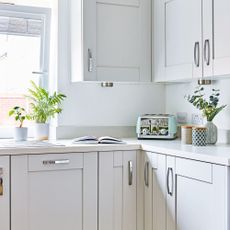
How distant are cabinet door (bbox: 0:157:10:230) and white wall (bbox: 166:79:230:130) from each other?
4.68 ft

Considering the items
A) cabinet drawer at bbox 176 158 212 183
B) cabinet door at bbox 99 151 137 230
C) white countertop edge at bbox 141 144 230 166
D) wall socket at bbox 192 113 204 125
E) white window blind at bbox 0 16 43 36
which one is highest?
white window blind at bbox 0 16 43 36

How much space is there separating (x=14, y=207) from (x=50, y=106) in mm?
887

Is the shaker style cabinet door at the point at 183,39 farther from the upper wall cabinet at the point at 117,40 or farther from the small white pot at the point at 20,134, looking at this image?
the small white pot at the point at 20,134

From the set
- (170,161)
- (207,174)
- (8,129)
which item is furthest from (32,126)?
(207,174)

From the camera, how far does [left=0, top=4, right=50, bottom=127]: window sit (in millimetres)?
3314

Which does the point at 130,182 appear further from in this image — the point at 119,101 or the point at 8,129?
the point at 8,129

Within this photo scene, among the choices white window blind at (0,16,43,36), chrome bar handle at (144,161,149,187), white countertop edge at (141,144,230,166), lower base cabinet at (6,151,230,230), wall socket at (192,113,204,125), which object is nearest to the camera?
white countertop edge at (141,144,230,166)

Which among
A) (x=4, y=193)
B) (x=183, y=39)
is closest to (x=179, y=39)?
(x=183, y=39)

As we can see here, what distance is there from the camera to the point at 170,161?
252 centimetres

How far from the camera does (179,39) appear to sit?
9.52 feet

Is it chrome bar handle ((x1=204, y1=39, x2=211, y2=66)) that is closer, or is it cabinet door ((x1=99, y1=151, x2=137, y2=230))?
chrome bar handle ((x1=204, y1=39, x2=211, y2=66))

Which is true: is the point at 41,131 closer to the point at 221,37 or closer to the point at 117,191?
the point at 117,191

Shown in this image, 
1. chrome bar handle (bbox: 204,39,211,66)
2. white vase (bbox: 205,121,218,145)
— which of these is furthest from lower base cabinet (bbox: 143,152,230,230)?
chrome bar handle (bbox: 204,39,211,66)

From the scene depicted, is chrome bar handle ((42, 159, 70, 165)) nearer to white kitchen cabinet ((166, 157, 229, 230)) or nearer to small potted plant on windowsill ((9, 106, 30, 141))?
small potted plant on windowsill ((9, 106, 30, 141))
